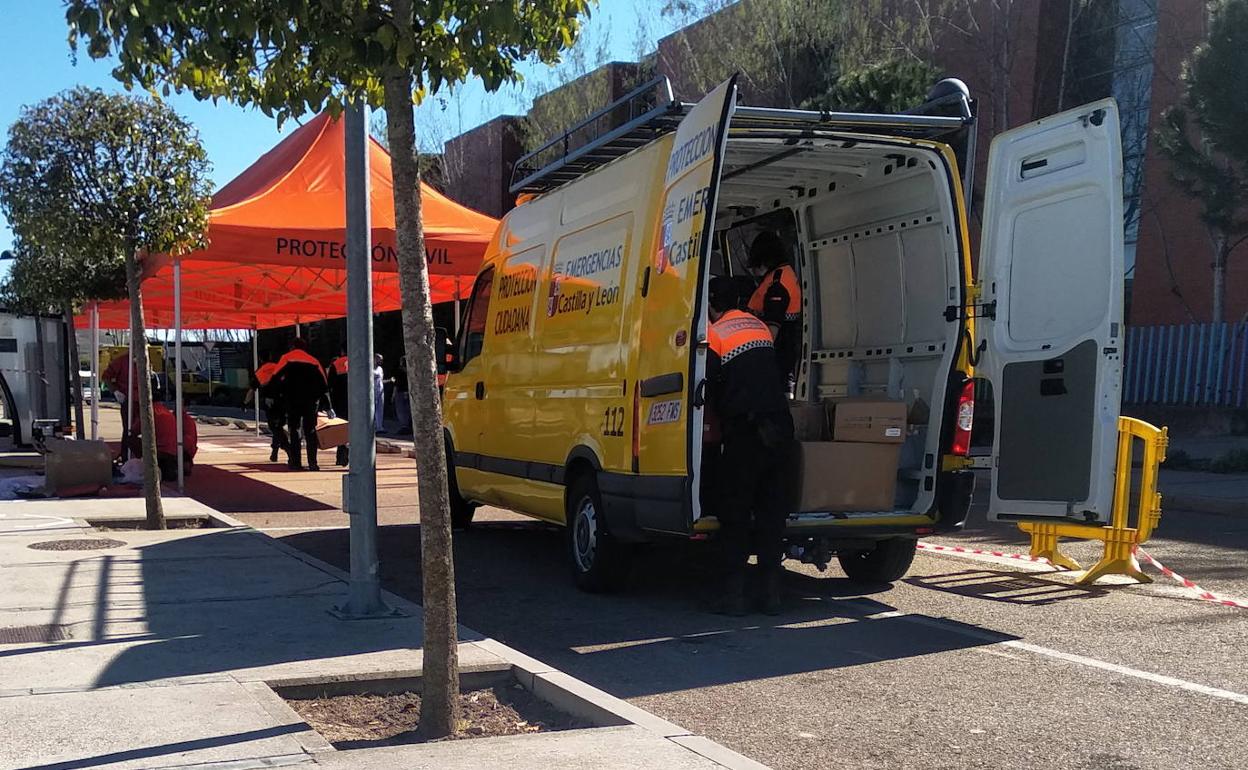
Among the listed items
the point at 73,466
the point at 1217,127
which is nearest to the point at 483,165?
the point at 1217,127

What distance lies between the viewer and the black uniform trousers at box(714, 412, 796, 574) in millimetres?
6926

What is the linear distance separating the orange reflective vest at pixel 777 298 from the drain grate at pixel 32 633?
4472 mm

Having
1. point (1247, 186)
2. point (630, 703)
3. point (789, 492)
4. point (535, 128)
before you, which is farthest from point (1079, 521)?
point (535, 128)

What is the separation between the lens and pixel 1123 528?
791 centimetres

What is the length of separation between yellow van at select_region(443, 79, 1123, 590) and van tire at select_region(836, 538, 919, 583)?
16 millimetres

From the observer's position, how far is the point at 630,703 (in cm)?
534

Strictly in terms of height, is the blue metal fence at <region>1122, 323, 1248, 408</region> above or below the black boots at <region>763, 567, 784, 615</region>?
above

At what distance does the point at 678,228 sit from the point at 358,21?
2635 mm

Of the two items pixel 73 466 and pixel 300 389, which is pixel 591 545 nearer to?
pixel 73 466

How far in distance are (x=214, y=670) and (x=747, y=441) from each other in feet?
10.1

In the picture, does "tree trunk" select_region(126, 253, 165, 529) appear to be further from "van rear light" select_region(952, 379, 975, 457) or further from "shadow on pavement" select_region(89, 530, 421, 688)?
"van rear light" select_region(952, 379, 975, 457)

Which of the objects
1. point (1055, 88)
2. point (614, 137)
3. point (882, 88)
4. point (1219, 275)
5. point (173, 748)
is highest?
point (1055, 88)

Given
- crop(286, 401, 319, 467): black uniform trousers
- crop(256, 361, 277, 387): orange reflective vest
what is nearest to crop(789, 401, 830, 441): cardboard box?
crop(286, 401, 319, 467): black uniform trousers

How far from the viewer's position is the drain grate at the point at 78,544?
29.9ft
